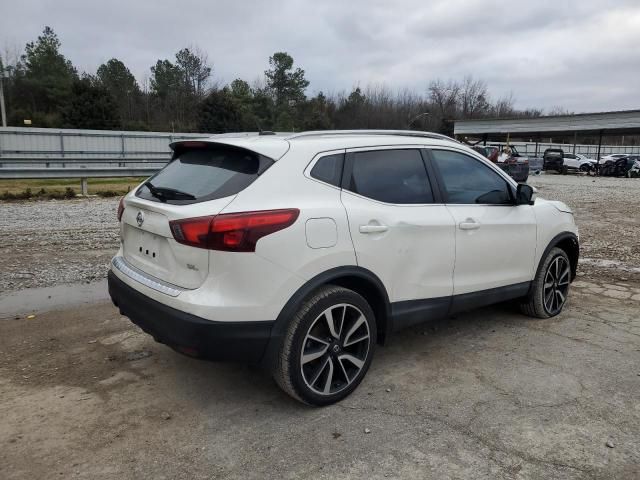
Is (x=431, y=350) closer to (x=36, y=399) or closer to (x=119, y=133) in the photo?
(x=36, y=399)

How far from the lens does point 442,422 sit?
313cm

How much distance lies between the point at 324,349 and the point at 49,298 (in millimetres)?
3825

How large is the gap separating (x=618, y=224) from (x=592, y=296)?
6.17 meters

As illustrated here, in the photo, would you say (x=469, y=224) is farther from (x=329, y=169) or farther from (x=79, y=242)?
(x=79, y=242)

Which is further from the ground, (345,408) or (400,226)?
(400,226)

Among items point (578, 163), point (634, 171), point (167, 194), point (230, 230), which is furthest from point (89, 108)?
point (230, 230)

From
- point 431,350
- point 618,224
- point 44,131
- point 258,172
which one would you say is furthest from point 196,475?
point 44,131

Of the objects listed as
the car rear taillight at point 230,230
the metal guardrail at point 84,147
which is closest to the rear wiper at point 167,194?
the car rear taillight at point 230,230

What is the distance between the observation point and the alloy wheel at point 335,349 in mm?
3178

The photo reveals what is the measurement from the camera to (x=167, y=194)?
330 cm

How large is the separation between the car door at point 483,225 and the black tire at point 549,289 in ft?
0.73

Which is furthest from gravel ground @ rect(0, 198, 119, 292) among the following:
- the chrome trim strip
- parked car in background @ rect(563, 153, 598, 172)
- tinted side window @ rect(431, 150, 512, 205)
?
parked car in background @ rect(563, 153, 598, 172)

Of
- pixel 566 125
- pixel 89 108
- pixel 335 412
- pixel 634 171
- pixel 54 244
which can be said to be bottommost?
pixel 335 412

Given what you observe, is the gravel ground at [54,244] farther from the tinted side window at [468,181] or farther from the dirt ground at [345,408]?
the tinted side window at [468,181]
